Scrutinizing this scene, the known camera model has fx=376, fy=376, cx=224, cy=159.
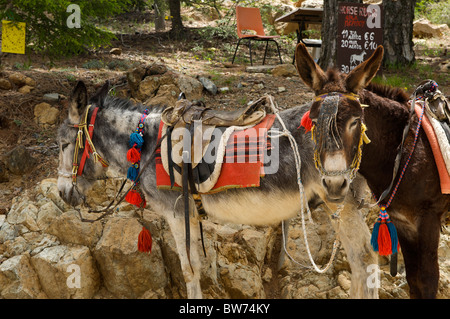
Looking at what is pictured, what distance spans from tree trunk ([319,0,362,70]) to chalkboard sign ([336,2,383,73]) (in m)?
0.95

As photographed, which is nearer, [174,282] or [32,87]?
[174,282]

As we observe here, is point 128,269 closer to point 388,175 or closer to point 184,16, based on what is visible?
point 388,175

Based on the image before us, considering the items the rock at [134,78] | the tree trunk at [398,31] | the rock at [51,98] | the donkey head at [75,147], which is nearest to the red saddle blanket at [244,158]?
the donkey head at [75,147]

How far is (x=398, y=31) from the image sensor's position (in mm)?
8312

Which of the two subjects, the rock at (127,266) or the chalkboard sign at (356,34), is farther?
the chalkboard sign at (356,34)

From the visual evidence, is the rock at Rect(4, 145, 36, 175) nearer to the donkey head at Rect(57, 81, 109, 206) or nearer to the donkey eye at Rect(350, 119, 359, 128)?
the donkey head at Rect(57, 81, 109, 206)

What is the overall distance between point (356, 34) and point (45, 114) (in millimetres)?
5019

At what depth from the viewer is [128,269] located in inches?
160

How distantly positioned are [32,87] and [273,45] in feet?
28.1

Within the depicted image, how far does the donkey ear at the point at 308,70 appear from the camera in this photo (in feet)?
8.06

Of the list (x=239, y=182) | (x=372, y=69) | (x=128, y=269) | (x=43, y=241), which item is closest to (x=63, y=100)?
(x=43, y=241)

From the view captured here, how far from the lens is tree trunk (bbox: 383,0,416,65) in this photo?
829 cm

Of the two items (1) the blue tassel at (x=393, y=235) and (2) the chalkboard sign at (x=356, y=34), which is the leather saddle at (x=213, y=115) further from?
(2) the chalkboard sign at (x=356, y=34)

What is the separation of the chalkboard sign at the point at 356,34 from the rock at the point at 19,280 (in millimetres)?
5016
